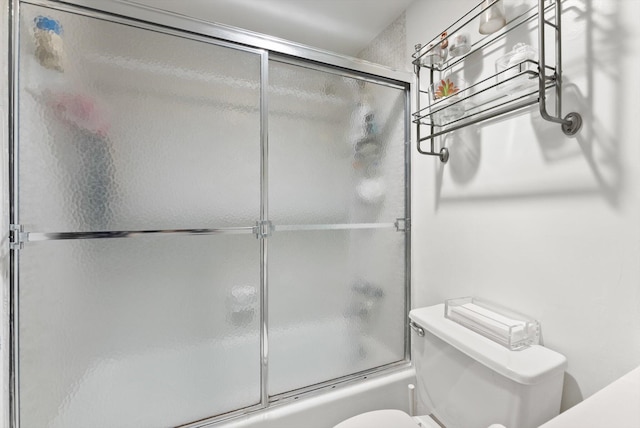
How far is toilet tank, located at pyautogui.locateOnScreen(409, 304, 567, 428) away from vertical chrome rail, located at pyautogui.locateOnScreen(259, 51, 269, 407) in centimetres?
61

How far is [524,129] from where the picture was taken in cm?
99

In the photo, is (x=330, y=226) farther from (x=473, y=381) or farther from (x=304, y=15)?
(x=304, y=15)

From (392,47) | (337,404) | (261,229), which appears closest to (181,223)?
(261,229)

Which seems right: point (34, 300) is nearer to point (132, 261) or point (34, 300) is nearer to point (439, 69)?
point (132, 261)

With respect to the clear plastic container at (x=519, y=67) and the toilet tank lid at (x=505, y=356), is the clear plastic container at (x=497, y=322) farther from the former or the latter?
the clear plastic container at (x=519, y=67)

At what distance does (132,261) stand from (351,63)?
48.8 inches

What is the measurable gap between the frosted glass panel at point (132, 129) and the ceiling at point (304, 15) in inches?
23.1

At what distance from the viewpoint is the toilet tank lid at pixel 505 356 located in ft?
2.54

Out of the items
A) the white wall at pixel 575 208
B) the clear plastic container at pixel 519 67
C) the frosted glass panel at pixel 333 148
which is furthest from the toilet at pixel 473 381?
the clear plastic container at pixel 519 67

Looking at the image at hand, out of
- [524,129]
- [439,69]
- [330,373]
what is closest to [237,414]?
[330,373]

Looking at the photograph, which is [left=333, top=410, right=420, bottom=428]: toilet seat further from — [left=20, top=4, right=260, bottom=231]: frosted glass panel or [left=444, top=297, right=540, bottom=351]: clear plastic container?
[left=20, top=4, right=260, bottom=231]: frosted glass panel

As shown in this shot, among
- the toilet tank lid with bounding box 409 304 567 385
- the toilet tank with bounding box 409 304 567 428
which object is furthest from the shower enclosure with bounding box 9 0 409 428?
the toilet tank lid with bounding box 409 304 567 385

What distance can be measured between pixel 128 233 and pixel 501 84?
1351 mm

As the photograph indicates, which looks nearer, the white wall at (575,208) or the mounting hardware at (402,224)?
the white wall at (575,208)
